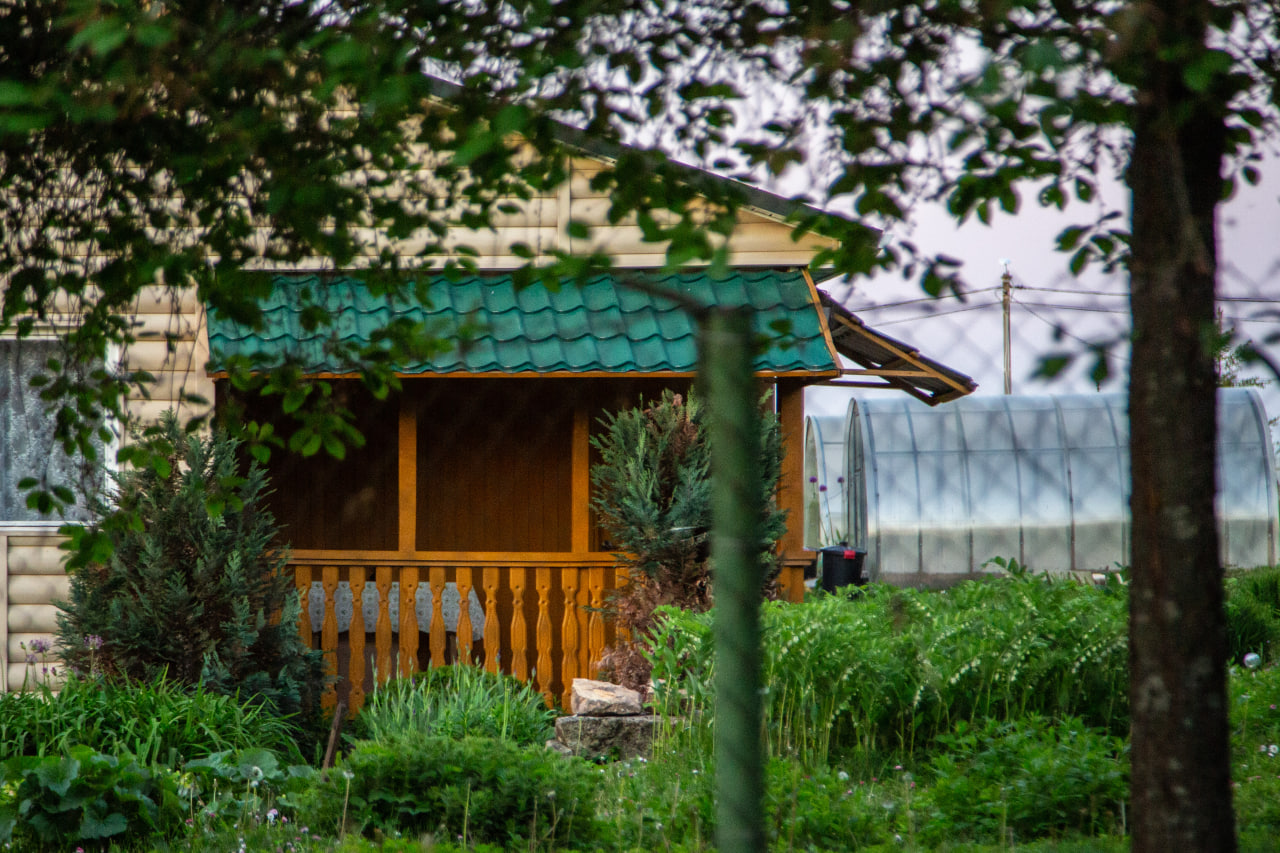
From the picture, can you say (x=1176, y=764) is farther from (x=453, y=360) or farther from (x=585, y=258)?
(x=453, y=360)

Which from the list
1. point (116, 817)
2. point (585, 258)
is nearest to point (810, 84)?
point (585, 258)

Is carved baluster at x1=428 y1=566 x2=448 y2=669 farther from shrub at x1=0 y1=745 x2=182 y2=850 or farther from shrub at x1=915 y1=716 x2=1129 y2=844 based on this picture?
shrub at x1=915 y1=716 x2=1129 y2=844

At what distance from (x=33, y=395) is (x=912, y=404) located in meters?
9.72

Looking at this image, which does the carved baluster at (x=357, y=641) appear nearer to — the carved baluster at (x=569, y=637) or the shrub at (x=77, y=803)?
the carved baluster at (x=569, y=637)

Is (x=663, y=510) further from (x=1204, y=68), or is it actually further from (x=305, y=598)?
(x=1204, y=68)

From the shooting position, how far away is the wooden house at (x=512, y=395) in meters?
7.18

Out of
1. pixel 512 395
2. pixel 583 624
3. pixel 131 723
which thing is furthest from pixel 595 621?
pixel 131 723

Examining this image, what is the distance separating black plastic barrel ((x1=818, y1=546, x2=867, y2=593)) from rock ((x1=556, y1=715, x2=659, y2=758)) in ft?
23.0

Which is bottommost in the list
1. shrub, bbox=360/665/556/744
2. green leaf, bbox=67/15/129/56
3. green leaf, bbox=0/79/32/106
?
shrub, bbox=360/665/556/744

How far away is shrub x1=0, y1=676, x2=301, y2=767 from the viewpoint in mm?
5125

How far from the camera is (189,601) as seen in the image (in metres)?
6.27

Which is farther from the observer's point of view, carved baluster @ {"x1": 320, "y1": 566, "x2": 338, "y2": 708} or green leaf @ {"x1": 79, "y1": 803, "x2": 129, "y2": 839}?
carved baluster @ {"x1": 320, "y1": 566, "x2": 338, "y2": 708}

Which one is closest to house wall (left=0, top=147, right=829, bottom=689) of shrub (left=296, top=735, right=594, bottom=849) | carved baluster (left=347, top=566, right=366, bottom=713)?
carved baluster (left=347, top=566, right=366, bottom=713)

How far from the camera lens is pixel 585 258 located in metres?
1.88
